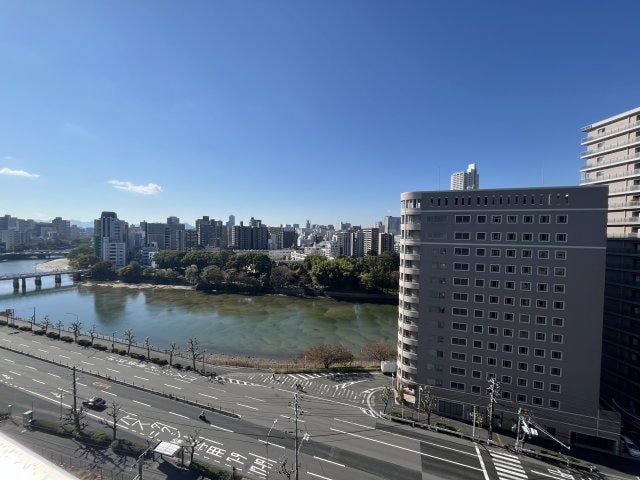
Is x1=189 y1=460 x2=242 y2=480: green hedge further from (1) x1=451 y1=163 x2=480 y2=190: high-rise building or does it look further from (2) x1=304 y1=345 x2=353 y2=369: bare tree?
(1) x1=451 y1=163 x2=480 y2=190: high-rise building

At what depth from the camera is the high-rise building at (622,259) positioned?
14172 mm

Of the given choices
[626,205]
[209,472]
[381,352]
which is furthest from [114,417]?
[626,205]

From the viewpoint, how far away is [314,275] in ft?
145

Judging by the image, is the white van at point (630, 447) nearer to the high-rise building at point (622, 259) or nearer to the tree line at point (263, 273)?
the high-rise building at point (622, 259)

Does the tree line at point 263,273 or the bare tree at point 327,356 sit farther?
the tree line at point 263,273

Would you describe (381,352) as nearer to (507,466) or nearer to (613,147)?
(507,466)

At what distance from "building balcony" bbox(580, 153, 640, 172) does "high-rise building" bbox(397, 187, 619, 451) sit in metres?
3.77

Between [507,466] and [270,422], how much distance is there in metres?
8.07

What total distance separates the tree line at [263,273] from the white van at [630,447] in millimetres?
29207

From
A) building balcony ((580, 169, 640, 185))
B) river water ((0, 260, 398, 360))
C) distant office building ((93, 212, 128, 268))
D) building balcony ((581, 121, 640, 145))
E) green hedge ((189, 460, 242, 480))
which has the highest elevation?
building balcony ((581, 121, 640, 145))

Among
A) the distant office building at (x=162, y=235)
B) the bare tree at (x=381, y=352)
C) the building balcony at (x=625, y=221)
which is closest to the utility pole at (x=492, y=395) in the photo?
the bare tree at (x=381, y=352)

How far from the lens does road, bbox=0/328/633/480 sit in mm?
10836

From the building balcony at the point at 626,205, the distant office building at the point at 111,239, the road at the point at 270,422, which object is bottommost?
the road at the point at 270,422

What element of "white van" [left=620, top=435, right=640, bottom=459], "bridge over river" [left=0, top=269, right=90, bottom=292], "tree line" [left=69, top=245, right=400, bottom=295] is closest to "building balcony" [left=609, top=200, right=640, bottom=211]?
"white van" [left=620, top=435, right=640, bottom=459]
